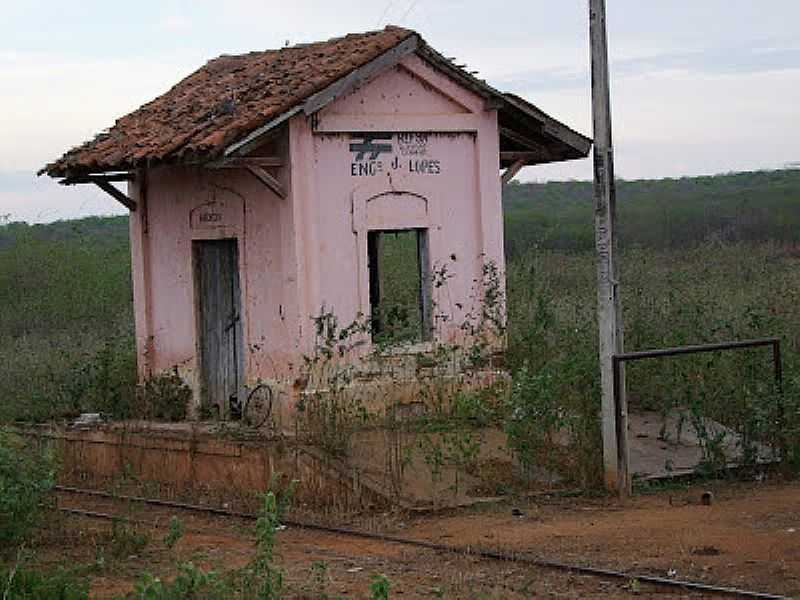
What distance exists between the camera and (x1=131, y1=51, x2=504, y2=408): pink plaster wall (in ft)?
53.5

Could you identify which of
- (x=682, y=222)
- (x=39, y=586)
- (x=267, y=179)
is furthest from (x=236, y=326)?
(x=682, y=222)

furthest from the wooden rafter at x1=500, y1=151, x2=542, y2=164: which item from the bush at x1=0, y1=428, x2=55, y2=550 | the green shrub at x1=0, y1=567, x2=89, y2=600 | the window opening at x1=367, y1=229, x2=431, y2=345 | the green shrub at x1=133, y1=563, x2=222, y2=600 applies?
the green shrub at x1=133, y1=563, x2=222, y2=600

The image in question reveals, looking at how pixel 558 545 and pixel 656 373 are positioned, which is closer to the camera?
pixel 558 545

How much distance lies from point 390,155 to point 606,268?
3.55 metres

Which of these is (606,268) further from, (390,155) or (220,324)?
(220,324)

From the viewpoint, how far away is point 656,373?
1697cm

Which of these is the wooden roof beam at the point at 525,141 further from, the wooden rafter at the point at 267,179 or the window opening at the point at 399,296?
the wooden rafter at the point at 267,179

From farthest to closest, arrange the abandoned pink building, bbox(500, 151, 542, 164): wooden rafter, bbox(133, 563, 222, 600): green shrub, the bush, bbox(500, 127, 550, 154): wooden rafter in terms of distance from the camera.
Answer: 1. bbox(500, 151, 542, 164): wooden rafter
2. bbox(500, 127, 550, 154): wooden rafter
3. the abandoned pink building
4. the bush
5. bbox(133, 563, 222, 600): green shrub

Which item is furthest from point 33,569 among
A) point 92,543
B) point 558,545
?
point 558,545

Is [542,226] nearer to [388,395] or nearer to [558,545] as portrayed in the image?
[388,395]

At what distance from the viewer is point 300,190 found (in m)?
16.2

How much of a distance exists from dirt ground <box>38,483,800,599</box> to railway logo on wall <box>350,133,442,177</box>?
14.1 ft

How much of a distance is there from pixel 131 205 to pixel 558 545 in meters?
8.55

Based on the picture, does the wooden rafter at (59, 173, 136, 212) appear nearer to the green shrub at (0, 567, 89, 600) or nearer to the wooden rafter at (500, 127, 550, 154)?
the wooden rafter at (500, 127, 550, 154)
